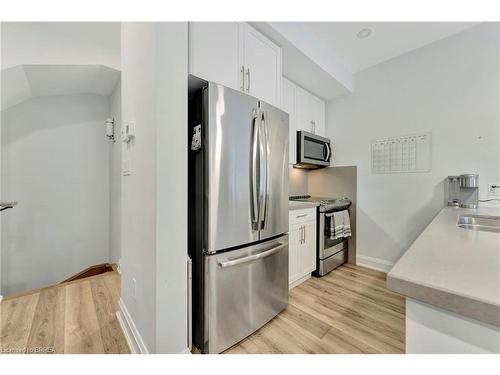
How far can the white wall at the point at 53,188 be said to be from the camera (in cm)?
264

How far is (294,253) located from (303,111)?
1.77 meters

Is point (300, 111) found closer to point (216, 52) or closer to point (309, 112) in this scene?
point (309, 112)

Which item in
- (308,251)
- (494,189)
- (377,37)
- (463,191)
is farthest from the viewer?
(308,251)

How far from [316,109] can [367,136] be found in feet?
2.50

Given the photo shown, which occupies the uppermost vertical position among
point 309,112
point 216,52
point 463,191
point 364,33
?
point 364,33

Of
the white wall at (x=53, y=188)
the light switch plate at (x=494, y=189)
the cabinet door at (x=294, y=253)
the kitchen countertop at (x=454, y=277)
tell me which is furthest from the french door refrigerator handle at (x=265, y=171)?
the white wall at (x=53, y=188)

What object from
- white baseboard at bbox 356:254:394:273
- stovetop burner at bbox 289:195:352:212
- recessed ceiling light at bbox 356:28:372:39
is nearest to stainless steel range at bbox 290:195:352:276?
stovetop burner at bbox 289:195:352:212

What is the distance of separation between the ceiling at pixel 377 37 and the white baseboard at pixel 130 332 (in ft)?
9.09

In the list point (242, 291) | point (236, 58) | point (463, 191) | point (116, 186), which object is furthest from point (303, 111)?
point (116, 186)

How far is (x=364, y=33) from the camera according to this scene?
6.84 feet

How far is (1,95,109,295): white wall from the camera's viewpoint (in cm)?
264

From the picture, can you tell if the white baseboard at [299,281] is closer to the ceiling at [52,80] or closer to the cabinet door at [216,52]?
the cabinet door at [216,52]

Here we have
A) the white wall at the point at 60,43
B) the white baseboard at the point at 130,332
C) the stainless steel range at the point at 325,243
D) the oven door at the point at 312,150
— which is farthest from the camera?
the oven door at the point at 312,150

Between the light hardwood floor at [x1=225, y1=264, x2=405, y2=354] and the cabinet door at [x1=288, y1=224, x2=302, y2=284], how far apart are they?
0.51ft
